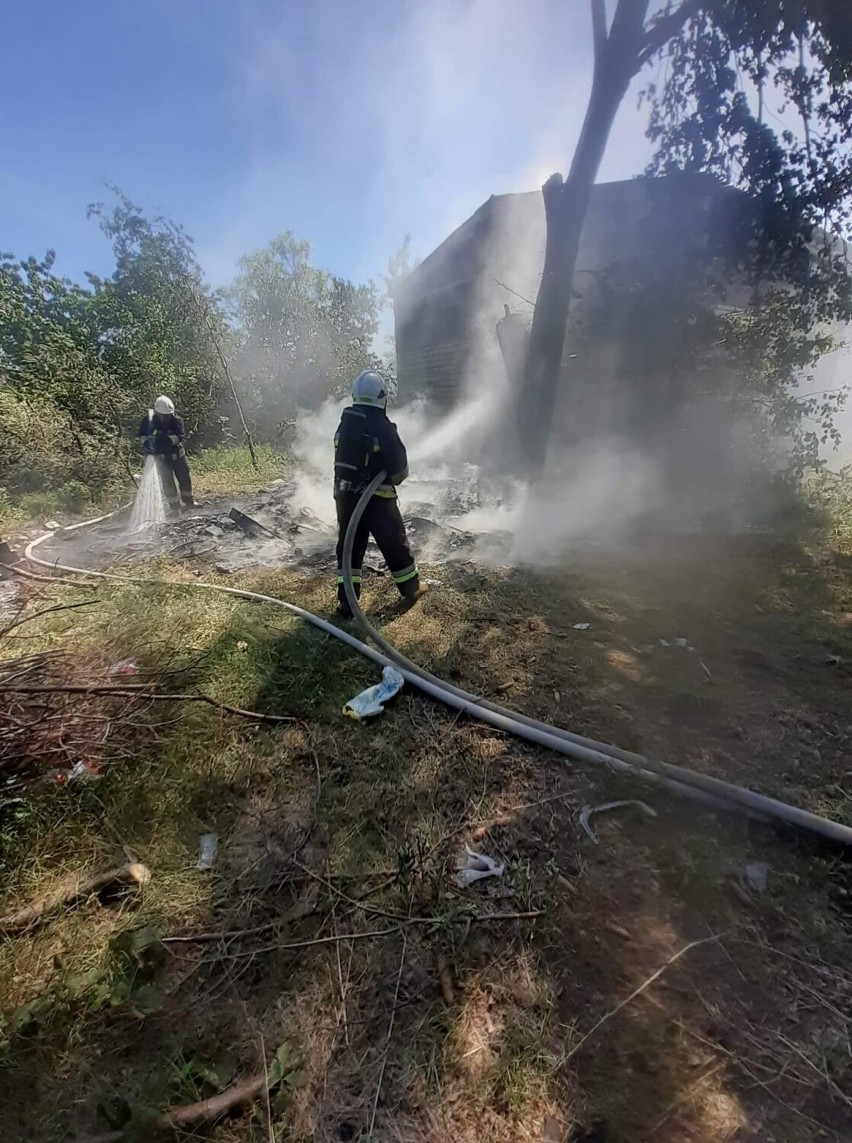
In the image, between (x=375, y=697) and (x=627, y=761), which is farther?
(x=375, y=697)

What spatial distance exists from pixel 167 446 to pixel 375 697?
256 inches

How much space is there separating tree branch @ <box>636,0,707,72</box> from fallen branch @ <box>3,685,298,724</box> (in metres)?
8.38

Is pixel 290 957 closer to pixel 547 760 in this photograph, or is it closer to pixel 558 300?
pixel 547 760

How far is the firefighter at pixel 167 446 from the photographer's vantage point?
7473 mm

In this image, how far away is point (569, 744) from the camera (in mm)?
2475

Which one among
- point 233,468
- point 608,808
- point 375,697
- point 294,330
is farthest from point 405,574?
point 294,330

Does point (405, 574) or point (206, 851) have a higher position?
point (405, 574)

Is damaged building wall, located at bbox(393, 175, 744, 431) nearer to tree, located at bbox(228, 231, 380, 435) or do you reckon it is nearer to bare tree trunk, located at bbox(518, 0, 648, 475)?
bare tree trunk, located at bbox(518, 0, 648, 475)

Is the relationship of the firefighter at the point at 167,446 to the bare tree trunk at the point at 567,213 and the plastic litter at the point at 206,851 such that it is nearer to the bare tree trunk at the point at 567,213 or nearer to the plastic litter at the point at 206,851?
the bare tree trunk at the point at 567,213

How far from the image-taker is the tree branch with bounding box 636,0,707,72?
5660 millimetres

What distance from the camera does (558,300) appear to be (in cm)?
683

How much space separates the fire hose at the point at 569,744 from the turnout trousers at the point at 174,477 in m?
4.92

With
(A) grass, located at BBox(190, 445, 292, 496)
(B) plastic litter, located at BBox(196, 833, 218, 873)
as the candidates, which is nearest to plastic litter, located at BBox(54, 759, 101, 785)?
(B) plastic litter, located at BBox(196, 833, 218, 873)

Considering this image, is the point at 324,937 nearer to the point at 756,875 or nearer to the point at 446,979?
the point at 446,979
